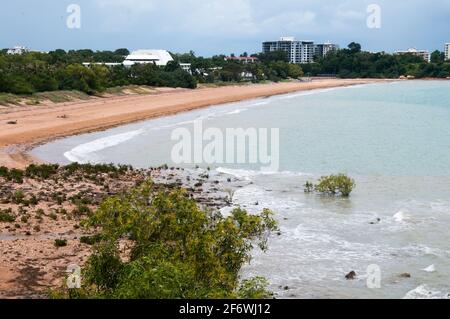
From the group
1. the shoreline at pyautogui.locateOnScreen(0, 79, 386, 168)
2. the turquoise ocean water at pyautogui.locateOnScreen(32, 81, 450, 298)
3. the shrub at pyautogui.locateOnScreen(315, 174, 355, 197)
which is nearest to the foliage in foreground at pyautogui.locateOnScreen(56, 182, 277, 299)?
the turquoise ocean water at pyautogui.locateOnScreen(32, 81, 450, 298)

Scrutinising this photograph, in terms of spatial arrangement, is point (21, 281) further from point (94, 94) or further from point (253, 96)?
point (253, 96)

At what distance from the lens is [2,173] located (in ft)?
78.2

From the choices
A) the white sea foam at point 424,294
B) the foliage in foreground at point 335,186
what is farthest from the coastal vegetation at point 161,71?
the white sea foam at point 424,294

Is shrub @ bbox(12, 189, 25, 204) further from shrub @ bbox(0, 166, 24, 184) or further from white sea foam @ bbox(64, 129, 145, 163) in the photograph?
white sea foam @ bbox(64, 129, 145, 163)

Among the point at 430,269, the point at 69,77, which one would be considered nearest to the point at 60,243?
the point at 430,269

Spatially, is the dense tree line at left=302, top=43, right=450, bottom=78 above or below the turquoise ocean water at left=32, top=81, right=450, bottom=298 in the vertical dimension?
above

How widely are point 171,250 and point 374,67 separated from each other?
17120cm

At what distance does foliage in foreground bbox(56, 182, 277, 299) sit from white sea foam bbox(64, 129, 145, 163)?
20646mm

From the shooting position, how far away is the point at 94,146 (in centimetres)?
3681

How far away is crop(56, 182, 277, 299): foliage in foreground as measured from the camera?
342 inches

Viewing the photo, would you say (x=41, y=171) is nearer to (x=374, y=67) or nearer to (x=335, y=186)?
(x=335, y=186)

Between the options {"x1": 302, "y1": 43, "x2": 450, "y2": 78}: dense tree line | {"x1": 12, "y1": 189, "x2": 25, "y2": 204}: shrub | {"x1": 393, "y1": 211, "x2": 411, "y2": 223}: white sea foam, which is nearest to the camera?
{"x1": 12, "y1": 189, "x2": 25, "y2": 204}: shrub
